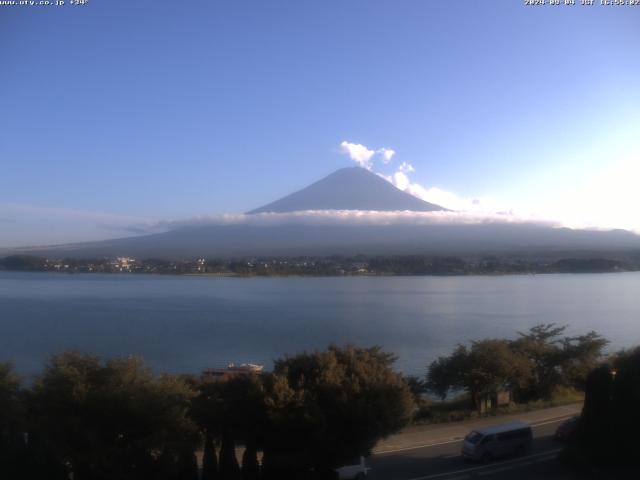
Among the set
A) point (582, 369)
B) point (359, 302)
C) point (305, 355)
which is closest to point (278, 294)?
point (359, 302)

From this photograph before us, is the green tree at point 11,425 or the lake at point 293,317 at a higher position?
the green tree at point 11,425

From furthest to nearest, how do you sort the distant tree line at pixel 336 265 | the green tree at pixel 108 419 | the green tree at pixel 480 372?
the distant tree line at pixel 336 265 → the green tree at pixel 480 372 → the green tree at pixel 108 419

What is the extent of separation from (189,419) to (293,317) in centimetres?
2048

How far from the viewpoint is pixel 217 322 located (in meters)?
26.4

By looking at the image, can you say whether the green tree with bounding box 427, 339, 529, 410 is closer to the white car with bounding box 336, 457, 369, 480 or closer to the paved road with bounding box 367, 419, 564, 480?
the paved road with bounding box 367, 419, 564, 480

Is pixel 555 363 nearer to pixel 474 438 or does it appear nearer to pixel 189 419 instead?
pixel 474 438

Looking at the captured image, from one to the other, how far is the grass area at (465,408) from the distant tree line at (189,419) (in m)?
4.00

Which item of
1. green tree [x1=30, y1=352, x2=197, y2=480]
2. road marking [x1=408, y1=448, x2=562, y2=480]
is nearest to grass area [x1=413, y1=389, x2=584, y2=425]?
road marking [x1=408, y1=448, x2=562, y2=480]

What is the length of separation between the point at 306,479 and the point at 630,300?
3158cm

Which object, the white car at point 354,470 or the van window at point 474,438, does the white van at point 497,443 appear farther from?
the white car at point 354,470

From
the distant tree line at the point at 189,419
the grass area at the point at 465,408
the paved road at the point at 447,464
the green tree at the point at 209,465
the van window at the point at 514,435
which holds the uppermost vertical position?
the distant tree line at the point at 189,419

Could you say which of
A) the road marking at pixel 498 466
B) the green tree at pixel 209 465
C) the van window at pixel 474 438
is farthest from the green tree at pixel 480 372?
the green tree at pixel 209 465

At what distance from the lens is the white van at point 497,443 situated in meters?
7.86

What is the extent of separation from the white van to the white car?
155 cm
